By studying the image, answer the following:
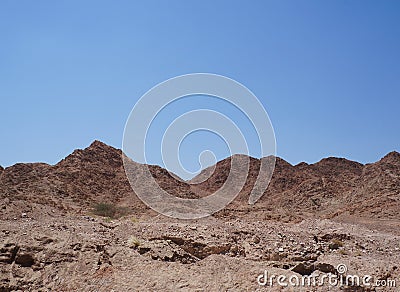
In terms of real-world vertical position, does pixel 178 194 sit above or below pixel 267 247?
above

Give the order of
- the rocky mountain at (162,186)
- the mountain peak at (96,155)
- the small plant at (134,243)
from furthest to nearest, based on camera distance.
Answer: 1. the mountain peak at (96,155)
2. the rocky mountain at (162,186)
3. the small plant at (134,243)

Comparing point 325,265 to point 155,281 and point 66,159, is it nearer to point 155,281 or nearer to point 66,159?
point 155,281

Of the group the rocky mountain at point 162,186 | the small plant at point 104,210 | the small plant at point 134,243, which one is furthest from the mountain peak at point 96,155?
the small plant at point 134,243

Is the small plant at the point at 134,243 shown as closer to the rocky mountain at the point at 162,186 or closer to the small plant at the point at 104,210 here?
the rocky mountain at the point at 162,186

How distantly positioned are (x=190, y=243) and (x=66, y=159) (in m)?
35.1

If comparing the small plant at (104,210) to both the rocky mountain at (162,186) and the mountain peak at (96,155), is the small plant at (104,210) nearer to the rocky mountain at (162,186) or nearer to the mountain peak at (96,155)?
the rocky mountain at (162,186)

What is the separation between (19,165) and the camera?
35562 mm

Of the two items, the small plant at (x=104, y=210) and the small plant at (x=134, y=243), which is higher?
the small plant at (x=104, y=210)

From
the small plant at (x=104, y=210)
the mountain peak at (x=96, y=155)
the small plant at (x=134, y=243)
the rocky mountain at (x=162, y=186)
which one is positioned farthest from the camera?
the mountain peak at (x=96, y=155)

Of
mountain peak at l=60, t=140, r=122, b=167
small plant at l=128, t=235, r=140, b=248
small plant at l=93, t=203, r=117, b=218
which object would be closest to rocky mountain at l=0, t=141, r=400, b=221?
mountain peak at l=60, t=140, r=122, b=167

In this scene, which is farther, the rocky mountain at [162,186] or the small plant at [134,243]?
the rocky mountain at [162,186]

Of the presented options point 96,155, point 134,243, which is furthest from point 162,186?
point 134,243

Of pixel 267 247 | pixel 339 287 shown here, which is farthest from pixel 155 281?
pixel 267 247

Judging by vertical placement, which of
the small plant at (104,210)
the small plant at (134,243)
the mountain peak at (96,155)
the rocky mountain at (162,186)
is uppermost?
the mountain peak at (96,155)
